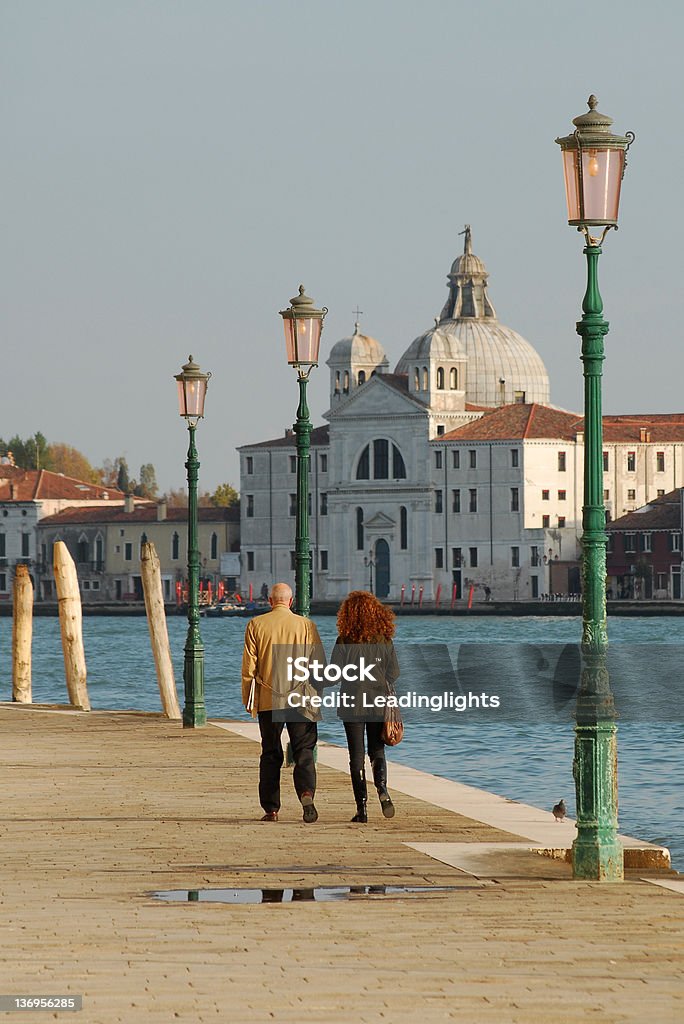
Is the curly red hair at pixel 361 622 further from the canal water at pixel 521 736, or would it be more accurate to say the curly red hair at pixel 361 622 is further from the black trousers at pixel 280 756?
the canal water at pixel 521 736

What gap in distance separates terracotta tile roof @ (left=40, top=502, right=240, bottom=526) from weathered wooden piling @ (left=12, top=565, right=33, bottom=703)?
89036mm

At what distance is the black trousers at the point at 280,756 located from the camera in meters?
11.1

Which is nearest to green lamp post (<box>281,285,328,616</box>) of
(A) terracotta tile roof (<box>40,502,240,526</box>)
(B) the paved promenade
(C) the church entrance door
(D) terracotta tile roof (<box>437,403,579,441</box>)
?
(B) the paved promenade

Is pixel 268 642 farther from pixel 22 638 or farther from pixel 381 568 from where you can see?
pixel 381 568

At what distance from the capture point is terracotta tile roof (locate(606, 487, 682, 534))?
327 ft

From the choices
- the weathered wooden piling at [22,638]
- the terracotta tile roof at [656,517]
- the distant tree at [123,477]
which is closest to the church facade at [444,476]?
the terracotta tile roof at [656,517]

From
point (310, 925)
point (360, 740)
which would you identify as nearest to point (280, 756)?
point (360, 740)

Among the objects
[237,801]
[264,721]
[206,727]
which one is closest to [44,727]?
[206,727]

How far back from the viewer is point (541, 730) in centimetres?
2766

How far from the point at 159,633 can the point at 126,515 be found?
95866 millimetres

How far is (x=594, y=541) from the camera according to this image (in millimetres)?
9062

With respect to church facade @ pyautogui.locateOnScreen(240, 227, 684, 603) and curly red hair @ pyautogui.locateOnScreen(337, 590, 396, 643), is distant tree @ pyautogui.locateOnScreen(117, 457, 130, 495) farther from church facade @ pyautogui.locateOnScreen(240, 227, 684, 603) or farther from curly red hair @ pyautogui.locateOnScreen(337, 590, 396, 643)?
curly red hair @ pyautogui.locateOnScreen(337, 590, 396, 643)

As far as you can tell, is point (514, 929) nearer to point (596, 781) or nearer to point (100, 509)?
point (596, 781)

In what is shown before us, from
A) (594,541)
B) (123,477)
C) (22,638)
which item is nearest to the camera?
(594,541)
